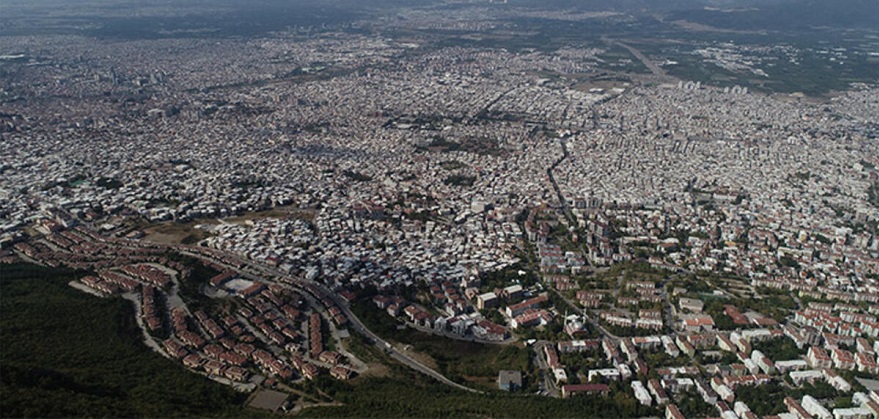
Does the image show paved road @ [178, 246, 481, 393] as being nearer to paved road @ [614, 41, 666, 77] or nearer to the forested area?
the forested area

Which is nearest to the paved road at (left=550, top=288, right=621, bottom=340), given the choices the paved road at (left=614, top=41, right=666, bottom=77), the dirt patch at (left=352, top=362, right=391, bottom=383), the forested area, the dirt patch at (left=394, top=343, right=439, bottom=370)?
the dirt patch at (left=394, top=343, right=439, bottom=370)

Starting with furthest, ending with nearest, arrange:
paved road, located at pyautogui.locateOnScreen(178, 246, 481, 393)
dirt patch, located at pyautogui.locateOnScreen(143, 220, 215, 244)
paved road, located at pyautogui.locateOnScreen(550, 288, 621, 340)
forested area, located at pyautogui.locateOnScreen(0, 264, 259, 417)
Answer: dirt patch, located at pyautogui.locateOnScreen(143, 220, 215, 244)
paved road, located at pyautogui.locateOnScreen(550, 288, 621, 340)
paved road, located at pyautogui.locateOnScreen(178, 246, 481, 393)
forested area, located at pyautogui.locateOnScreen(0, 264, 259, 417)

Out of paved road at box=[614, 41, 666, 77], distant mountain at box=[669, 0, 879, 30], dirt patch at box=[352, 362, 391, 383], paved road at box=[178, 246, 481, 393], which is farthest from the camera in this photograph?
distant mountain at box=[669, 0, 879, 30]

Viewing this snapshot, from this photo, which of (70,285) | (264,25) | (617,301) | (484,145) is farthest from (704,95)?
(264,25)

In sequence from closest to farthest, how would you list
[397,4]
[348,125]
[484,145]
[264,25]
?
[484,145] < [348,125] < [264,25] < [397,4]

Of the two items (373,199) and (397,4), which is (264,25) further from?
(373,199)

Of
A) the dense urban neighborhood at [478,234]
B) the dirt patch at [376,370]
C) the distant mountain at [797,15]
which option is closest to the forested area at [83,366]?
the dense urban neighborhood at [478,234]

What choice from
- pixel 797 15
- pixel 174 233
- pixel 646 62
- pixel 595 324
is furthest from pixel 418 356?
pixel 797 15

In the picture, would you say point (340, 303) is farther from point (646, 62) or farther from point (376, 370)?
point (646, 62)
